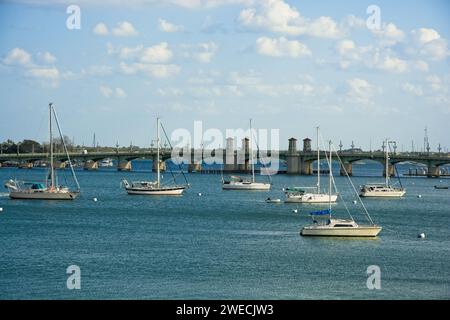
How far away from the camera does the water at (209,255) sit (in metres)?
37.2

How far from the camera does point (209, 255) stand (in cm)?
4650

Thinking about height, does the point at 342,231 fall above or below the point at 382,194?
below

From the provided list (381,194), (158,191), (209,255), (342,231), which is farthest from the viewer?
(381,194)

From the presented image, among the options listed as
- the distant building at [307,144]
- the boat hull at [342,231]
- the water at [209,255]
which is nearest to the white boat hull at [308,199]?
the water at [209,255]

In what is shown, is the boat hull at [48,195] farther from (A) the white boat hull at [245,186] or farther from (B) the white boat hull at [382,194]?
(A) the white boat hull at [245,186]

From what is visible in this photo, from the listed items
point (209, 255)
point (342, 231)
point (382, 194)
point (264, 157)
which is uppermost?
point (264, 157)

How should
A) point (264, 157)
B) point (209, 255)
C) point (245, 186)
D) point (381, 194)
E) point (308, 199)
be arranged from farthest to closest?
1. point (264, 157)
2. point (245, 186)
3. point (381, 194)
4. point (308, 199)
5. point (209, 255)

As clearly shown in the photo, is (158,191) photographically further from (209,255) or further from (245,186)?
(209,255)

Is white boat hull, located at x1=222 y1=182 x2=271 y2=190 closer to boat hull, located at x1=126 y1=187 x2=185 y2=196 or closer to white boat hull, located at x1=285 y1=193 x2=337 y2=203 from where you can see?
boat hull, located at x1=126 y1=187 x2=185 y2=196

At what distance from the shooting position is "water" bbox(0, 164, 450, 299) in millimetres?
37250

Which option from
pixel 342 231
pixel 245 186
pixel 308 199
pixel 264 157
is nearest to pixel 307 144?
pixel 264 157

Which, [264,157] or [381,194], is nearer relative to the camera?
[381,194]

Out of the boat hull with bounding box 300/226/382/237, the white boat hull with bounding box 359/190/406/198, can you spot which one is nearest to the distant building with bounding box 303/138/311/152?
the white boat hull with bounding box 359/190/406/198
